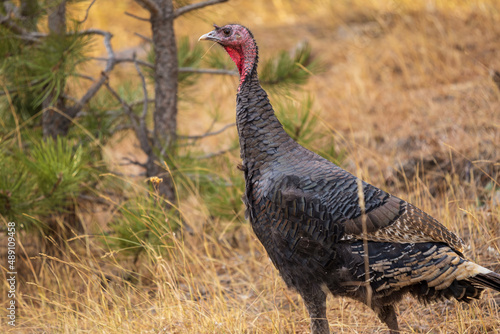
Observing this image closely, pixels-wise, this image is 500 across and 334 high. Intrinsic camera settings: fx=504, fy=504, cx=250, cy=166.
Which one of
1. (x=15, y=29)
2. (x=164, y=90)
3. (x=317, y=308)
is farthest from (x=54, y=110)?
(x=317, y=308)

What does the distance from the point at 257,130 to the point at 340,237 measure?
761mm

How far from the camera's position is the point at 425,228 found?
8.34 ft

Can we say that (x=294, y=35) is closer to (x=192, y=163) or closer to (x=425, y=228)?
(x=192, y=163)

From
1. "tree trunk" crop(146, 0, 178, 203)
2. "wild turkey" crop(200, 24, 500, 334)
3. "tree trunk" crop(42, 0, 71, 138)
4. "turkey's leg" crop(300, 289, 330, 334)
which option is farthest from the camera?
"tree trunk" crop(42, 0, 71, 138)

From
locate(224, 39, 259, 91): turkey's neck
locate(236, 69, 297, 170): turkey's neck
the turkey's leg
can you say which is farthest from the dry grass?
locate(224, 39, 259, 91): turkey's neck

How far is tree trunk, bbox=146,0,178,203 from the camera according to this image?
13.8 feet

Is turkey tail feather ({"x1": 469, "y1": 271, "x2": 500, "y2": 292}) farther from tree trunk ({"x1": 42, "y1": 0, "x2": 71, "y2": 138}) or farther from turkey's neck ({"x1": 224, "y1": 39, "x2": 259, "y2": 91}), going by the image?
tree trunk ({"x1": 42, "y1": 0, "x2": 71, "y2": 138})

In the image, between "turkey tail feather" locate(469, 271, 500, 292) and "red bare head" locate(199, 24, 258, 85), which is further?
"red bare head" locate(199, 24, 258, 85)

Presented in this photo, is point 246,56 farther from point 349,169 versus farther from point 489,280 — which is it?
point 349,169

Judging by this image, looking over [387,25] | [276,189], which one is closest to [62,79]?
[276,189]

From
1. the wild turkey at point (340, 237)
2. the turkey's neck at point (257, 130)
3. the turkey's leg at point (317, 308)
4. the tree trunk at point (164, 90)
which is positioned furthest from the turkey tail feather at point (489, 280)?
the tree trunk at point (164, 90)

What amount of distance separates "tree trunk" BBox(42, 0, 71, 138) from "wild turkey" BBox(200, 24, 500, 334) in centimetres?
230

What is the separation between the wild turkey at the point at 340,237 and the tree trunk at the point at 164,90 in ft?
5.36

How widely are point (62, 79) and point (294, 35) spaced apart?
6.59 meters
